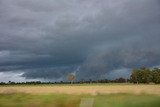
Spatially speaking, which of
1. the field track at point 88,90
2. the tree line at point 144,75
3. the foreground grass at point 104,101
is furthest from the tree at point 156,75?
the foreground grass at point 104,101

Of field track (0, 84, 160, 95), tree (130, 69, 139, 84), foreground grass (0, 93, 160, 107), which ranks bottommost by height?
foreground grass (0, 93, 160, 107)

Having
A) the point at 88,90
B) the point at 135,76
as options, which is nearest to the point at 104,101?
the point at 88,90

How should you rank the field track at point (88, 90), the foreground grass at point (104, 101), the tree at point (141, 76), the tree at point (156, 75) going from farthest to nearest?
the tree at point (141, 76) → the tree at point (156, 75) → the field track at point (88, 90) → the foreground grass at point (104, 101)

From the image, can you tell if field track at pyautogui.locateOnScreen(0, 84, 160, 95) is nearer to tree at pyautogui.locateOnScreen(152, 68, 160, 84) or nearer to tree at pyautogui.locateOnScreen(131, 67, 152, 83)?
tree at pyautogui.locateOnScreen(152, 68, 160, 84)

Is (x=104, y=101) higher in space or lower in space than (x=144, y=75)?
lower

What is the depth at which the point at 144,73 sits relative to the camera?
13625 cm

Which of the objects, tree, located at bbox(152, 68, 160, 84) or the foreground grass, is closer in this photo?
the foreground grass

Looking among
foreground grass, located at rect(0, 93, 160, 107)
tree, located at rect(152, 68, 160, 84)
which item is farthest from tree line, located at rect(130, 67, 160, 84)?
foreground grass, located at rect(0, 93, 160, 107)

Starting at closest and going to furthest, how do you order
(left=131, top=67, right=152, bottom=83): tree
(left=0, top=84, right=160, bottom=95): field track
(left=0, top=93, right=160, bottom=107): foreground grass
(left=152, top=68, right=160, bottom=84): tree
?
Result: (left=0, top=93, right=160, bottom=107): foreground grass
(left=0, top=84, right=160, bottom=95): field track
(left=152, top=68, right=160, bottom=84): tree
(left=131, top=67, right=152, bottom=83): tree

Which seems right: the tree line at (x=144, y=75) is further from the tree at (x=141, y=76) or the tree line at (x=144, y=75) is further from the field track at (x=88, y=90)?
the field track at (x=88, y=90)

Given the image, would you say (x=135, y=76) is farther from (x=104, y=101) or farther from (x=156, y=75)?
(x=104, y=101)

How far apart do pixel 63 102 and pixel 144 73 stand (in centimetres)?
13030

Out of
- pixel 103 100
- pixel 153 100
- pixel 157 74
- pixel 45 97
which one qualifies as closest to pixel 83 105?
pixel 103 100

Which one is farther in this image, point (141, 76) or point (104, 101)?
point (141, 76)
